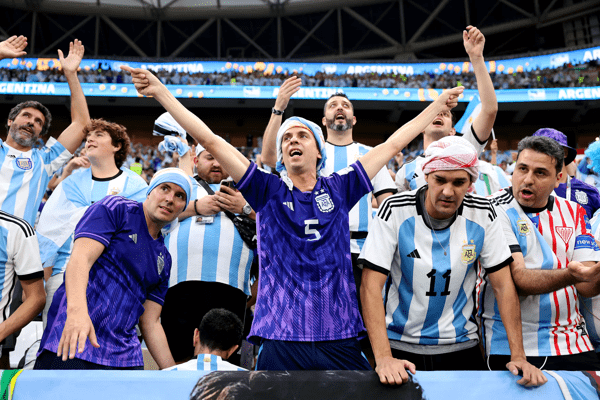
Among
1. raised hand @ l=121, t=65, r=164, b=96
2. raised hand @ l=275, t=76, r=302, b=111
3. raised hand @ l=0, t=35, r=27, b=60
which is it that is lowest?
raised hand @ l=121, t=65, r=164, b=96

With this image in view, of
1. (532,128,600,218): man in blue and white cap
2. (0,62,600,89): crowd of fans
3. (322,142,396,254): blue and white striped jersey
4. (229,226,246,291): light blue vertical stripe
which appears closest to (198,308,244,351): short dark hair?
(229,226,246,291): light blue vertical stripe

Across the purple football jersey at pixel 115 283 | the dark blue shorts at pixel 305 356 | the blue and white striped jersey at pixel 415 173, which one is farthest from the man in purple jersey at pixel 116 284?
the blue and white striped jersey at pixel 415 173

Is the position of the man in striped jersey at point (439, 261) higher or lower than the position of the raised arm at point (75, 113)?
lower

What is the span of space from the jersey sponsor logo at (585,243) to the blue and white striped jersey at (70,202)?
3.24 metres

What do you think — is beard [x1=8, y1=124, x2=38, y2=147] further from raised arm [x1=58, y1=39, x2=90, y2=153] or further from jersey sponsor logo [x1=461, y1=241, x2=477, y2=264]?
jersey sponsor logo [x1=461, y1=241, x2=477, y2=264]

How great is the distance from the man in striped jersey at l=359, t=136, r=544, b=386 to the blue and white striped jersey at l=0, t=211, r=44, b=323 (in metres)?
1.91

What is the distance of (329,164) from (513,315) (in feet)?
6.54

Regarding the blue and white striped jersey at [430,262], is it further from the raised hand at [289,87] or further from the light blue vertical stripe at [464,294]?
the raised hand at [289,87]

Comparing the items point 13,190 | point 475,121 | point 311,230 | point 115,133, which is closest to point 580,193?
point 475,121

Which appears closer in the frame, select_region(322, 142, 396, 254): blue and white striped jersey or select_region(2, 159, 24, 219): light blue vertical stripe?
select_region(322, 142, 396, 254): blue and white striped jersey

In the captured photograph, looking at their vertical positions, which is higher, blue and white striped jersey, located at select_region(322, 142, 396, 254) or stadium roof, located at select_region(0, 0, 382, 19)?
stadium roof, located at select_region(0, 0, 382, 19)

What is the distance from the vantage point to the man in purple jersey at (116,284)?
7.84ft

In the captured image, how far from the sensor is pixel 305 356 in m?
2.34

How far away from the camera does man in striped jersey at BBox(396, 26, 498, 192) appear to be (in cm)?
334
